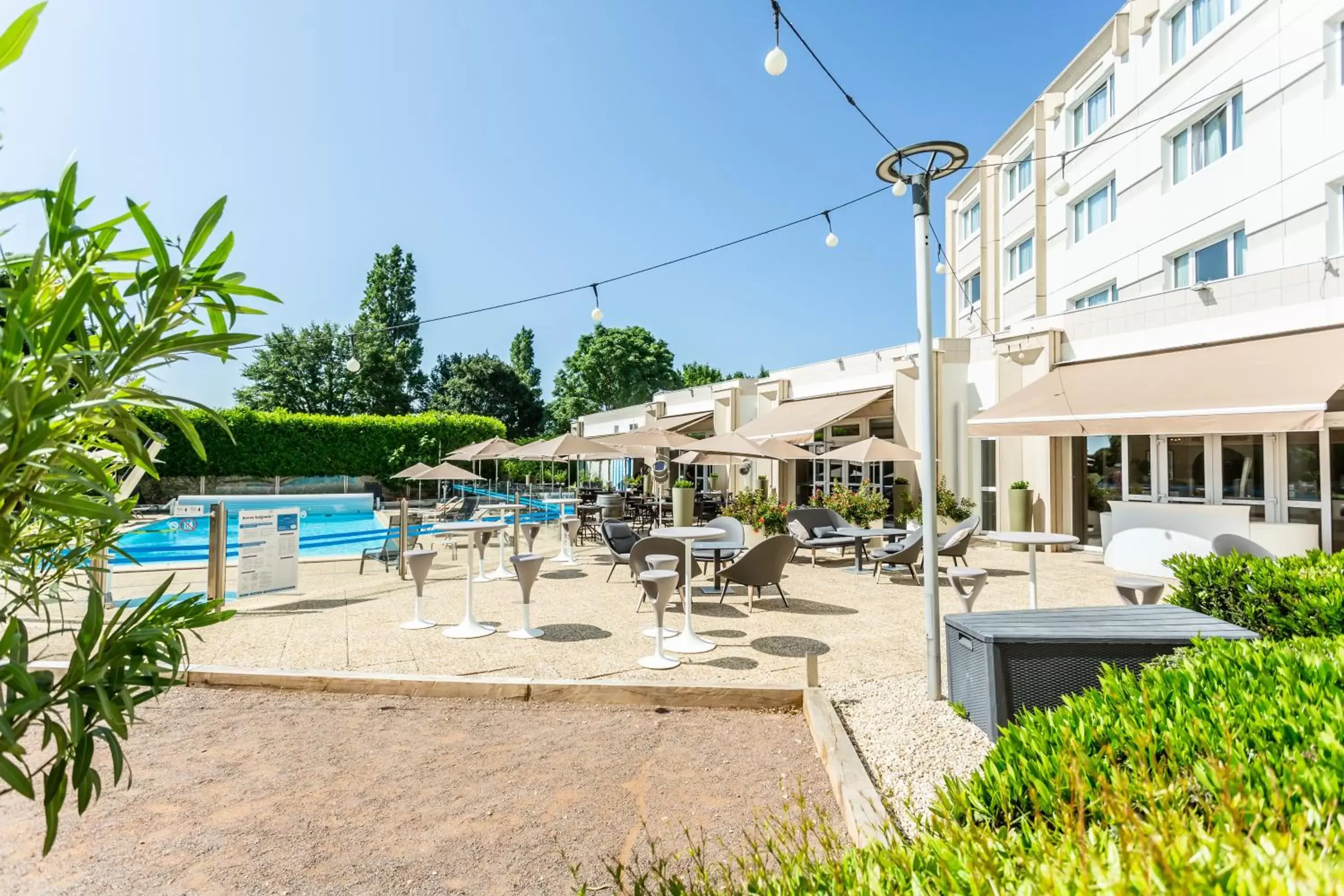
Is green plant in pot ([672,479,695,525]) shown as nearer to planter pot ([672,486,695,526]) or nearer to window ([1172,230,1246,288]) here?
planter pot ([672,486,695,526])

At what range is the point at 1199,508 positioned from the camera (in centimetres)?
1189

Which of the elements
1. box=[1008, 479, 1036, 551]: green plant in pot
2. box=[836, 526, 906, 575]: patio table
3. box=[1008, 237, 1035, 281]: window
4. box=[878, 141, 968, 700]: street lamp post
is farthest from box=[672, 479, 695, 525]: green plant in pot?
box=[1008, 237, 1035, 281]: window

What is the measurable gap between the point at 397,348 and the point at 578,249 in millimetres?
31934

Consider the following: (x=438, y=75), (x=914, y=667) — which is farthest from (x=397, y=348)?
(x=914, y=667)

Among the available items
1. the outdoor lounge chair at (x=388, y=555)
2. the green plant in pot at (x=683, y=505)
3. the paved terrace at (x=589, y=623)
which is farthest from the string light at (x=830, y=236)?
the outdoor lounge chair at (x=388, y=555)

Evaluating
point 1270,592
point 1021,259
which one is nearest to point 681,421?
point 1021,259

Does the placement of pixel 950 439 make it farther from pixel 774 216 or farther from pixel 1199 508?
pixel 774 216

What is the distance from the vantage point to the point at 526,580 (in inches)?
285

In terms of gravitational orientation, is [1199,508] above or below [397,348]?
below

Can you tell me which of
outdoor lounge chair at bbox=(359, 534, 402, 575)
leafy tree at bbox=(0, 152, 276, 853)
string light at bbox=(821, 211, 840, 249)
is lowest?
outdoor lounge chair at bbox=(359, 534, 402, 575)

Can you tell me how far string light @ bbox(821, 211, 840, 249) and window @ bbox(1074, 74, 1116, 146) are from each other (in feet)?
39.2

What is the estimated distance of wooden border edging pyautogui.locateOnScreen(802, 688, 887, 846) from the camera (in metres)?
3.39

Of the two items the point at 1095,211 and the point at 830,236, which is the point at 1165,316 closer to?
the point at 830,236

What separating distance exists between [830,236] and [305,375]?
44.3m
